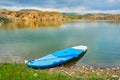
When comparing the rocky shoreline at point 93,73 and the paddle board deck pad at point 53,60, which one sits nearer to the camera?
the rocky shoreline at point 93,73

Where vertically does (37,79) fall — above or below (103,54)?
above

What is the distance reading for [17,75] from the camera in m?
10.3

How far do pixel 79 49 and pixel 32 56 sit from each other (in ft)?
16.4

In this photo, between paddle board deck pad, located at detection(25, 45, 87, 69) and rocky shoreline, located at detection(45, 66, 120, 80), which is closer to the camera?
rocky shoreline, located at detection(45, 66, 120, 80)

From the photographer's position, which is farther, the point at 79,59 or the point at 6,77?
the point at 79,59

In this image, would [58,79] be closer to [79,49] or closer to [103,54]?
[79,49]

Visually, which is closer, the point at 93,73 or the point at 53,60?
the point at 93,73

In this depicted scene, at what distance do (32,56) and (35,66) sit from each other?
23.7 ft

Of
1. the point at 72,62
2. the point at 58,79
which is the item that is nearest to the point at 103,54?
the point at 72,62

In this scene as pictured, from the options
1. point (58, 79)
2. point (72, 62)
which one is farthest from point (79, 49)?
point (58, 79)

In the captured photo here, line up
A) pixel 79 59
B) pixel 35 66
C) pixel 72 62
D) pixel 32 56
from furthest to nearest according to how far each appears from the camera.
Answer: pixel 32 56
pixel 79 59
pixel 72 62
pixel 35 66

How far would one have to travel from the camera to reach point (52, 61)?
18.9 metres

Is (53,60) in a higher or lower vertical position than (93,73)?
lower

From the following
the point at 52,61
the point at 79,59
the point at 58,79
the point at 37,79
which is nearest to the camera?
the point at 37,79
